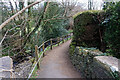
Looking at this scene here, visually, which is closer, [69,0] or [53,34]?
[69,0]

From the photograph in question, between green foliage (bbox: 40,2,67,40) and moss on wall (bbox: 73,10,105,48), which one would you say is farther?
green foliage (bbox: 40,2,67,40)

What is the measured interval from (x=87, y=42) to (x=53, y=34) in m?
6.68

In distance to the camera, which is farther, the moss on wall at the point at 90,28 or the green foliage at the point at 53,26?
the green foliage at the point at 53,26

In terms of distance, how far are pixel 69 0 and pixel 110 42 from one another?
19.3 ft

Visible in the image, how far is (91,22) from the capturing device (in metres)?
5.51

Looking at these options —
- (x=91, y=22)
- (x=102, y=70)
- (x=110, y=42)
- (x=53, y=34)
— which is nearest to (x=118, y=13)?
(x=110, y=42)

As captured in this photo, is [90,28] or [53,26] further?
[53,26]

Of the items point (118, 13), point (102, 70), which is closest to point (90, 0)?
point (118, 13)

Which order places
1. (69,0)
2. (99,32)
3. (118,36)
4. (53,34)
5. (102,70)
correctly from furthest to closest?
(53,34) < (69,0) < (99,32) < (118,36) < (102,70)

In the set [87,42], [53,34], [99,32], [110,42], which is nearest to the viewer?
[110,42]

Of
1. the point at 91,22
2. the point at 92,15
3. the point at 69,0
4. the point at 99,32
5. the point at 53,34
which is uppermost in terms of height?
the point at 69,0

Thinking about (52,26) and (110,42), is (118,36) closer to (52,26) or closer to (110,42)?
(110,42)

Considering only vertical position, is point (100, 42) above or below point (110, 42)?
below

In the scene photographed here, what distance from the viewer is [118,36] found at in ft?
11.0
